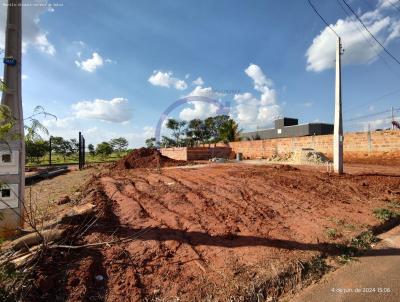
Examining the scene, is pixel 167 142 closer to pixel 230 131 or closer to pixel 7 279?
pixel 230 131

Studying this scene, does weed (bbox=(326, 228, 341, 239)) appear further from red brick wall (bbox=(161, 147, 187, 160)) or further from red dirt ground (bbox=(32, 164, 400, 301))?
red brick wall (bbox=(161, 147, 187, 160))

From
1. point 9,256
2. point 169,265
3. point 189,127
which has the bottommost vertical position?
point 169,265

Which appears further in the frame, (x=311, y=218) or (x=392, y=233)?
(x=311, y=218)

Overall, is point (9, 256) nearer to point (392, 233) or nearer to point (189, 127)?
point (392, 233)

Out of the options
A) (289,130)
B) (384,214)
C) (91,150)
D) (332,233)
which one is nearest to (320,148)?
(384,214)

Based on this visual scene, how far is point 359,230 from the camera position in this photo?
427 centimetres

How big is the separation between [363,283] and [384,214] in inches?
111

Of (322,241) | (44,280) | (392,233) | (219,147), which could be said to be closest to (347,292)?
(322,241)

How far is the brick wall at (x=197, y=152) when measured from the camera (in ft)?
78.6

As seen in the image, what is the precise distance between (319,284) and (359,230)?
185 centimetres

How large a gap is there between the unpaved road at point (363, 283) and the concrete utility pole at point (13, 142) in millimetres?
3758

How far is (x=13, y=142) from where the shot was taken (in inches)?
147

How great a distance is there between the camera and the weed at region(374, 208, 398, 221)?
4.92 meters

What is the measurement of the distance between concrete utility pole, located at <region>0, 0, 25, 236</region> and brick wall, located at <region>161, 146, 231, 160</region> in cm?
1996
